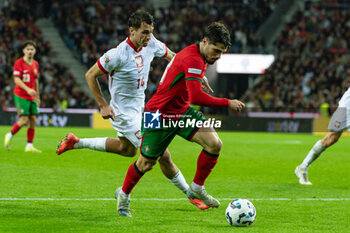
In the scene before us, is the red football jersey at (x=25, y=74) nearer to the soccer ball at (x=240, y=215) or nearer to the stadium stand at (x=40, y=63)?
the soccer ball at (x=240, y=215)

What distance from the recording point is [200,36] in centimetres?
2764

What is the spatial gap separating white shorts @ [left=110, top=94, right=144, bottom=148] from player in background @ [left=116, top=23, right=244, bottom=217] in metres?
1.06

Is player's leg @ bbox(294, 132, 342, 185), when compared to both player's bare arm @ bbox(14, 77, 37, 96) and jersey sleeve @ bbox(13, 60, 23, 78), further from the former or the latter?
jersey sleeve @ bbox(13, 60, 23, 78)

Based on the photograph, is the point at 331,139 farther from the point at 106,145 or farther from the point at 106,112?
the point at 106,112

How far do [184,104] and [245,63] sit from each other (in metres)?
21.8

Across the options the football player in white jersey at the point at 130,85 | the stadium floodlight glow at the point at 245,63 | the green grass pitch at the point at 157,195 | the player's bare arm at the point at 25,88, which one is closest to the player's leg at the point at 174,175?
the football player in white jersey at the point at 130,85

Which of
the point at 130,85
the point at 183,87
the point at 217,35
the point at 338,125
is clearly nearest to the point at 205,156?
the point at 183,87

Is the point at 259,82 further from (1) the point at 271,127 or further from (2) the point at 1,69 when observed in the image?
(2) the point at 1,69

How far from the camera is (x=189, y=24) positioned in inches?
1121

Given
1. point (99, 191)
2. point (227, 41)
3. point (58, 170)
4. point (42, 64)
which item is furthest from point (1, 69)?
point (227, 41)

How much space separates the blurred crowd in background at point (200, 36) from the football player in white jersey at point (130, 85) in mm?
17861

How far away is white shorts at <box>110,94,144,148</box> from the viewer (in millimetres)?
6730

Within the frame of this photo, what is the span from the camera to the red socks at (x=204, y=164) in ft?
18.9

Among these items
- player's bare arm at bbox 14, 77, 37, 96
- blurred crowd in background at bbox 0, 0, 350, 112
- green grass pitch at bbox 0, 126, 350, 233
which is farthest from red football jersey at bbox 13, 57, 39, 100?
blurred crowd in background at bbox 0, 0, 350, 112
